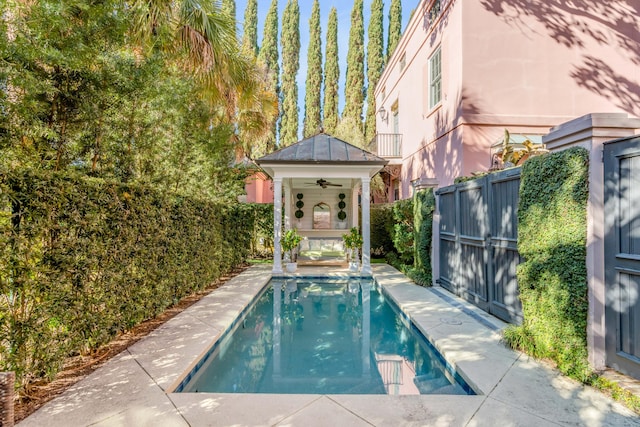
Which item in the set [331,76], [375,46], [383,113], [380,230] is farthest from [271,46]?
[380,230]

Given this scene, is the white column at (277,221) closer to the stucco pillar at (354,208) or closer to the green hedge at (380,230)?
the stucco pillar at (354,208)

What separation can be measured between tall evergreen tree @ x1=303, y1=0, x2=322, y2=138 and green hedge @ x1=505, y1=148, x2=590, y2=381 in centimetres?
2404

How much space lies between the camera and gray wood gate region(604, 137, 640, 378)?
299cm

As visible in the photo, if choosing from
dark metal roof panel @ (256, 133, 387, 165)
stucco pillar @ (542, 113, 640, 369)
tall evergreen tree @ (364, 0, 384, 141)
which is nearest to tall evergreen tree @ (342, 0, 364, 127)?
tall evergreen tree @ (364, 0, 384, 141)

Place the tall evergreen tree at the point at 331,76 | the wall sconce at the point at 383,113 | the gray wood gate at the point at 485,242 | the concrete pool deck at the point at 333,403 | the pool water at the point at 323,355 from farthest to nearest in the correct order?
the tall evergreen tree at the point at 331,76, the wall sconce at the point at 383,113, the gray wood gate at the point at 485,242, the pool water at the point at 323,355, the concrete pool deck at the point at 333,403

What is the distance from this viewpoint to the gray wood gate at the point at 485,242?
4.84 metres

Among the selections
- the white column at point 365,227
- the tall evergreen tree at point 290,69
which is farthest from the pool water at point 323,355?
the tall evergreen tree at point 290,69

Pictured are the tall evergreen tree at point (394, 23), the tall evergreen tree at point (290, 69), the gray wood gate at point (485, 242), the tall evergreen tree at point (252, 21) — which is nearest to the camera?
the gray wood gate at point (485, 242)

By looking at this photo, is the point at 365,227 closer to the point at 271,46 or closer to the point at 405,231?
the point at 405,231

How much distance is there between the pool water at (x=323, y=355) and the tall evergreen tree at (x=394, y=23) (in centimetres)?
2457

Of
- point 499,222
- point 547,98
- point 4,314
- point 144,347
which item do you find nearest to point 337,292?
point 499,222

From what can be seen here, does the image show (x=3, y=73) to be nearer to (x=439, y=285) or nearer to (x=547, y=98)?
(x=439, y=285)

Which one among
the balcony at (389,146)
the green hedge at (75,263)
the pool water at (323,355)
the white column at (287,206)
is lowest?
the pool water at (323,355)

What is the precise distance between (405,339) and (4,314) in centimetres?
460
